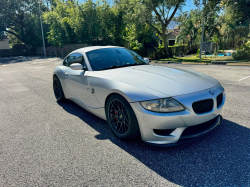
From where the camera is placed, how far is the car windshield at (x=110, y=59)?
3.84m

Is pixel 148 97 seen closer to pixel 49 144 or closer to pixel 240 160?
pixel 240 160

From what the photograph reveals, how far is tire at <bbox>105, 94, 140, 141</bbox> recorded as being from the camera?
109 inches

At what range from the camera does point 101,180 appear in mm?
2256

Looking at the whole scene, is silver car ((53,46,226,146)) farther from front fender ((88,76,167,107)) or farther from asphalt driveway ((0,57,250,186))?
asphalt driveway ((0,57,250,186))

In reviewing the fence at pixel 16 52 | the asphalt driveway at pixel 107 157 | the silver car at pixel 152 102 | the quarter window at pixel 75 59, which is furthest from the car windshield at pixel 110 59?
the fence at pixel 16 52

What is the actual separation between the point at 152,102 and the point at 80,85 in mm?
1864

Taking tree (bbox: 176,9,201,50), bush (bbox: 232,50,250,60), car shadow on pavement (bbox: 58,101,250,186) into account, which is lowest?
car shadow on pavement (bbox: 58,101,250,186)

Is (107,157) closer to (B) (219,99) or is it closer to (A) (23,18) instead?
(B) (219,99)

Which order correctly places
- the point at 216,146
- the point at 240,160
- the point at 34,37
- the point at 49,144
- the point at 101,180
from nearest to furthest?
the point at 101,180 < the point at 240,160 < the point at 216,146 < the point at 49,144 < the point at 34,37

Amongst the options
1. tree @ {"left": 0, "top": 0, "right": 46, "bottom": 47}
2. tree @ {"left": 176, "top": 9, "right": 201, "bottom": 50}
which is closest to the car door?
tree @ {"left": 176, "top": 9, "right": 201, "bottom": 50}

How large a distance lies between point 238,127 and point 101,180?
2529 millimetres

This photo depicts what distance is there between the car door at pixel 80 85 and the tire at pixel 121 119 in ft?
1.30

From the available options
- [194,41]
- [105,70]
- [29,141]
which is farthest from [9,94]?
[194,41]

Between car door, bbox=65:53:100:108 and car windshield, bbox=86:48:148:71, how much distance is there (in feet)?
0.71
